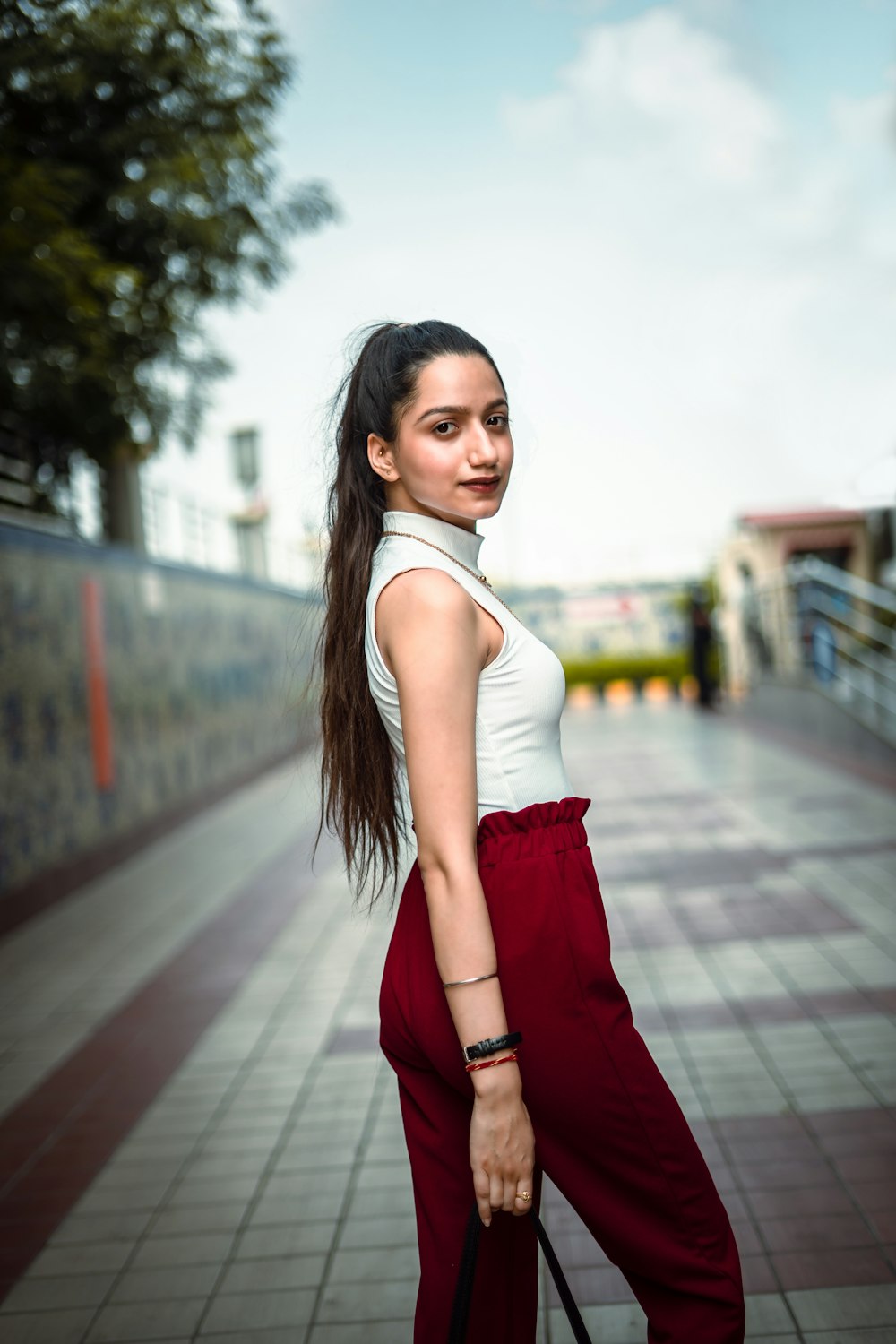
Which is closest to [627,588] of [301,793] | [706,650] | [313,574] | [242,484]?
[706,650]

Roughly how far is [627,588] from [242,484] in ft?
46.7

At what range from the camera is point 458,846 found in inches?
55.7

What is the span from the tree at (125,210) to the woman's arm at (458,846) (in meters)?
4.38

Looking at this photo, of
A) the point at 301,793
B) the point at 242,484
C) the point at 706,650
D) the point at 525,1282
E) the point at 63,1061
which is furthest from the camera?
the point at 706,650

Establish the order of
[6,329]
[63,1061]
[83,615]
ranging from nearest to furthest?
[63,1061] < [6,329] < [83,615]

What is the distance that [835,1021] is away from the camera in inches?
157

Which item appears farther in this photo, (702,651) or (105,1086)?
(702,651)

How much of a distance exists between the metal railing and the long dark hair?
8.67 metres

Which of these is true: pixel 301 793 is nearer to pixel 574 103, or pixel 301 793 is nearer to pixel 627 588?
pixel 574 103

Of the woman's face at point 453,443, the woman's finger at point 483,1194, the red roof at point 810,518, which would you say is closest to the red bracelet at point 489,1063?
the woman's finger at point 483,1194

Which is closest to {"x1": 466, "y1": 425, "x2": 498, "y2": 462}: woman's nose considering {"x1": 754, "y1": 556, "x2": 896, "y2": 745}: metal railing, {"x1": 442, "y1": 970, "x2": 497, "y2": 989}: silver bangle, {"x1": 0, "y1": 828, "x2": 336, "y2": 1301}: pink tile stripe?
{"x1": 442, "y1": 970, "x2": 497, "y2": 989}: silver bangle

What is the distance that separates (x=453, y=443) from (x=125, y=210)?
7261mm

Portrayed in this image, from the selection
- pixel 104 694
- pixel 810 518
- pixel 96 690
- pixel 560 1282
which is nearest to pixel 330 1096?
pixel 560 1282

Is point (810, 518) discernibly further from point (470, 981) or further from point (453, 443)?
point (470, 981)
